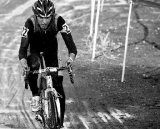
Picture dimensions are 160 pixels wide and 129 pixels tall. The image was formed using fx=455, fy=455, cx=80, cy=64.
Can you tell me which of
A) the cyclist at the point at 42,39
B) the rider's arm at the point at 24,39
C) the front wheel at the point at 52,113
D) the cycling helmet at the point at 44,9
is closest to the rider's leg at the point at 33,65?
the cyclist at the point at 42,39

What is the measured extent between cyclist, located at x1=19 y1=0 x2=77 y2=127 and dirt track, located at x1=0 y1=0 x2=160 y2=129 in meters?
1.11

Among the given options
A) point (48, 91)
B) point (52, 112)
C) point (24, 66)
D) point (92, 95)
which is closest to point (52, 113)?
point (52, 112)

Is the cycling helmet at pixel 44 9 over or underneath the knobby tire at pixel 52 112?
over

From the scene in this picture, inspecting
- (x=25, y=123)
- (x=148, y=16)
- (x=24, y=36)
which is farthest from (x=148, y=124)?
(x=148, y=16)

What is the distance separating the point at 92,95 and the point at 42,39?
3203mm

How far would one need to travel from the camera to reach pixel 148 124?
8211mm

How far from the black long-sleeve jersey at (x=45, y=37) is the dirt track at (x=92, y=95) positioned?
146 cm

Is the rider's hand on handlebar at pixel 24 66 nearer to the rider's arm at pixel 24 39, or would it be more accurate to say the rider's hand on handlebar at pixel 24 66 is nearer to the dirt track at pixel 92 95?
the rider's arm at pixel 24 39

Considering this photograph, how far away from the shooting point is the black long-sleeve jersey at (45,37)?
7020 mm

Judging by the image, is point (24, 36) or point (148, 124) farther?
point (148, 124)

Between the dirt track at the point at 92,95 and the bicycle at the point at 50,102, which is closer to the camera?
the bicycle at the point at 50,102

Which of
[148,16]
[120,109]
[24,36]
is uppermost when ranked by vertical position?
[24,36]

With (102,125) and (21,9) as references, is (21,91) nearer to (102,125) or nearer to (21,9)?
(102,125)

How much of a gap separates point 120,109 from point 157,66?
4115 mm
